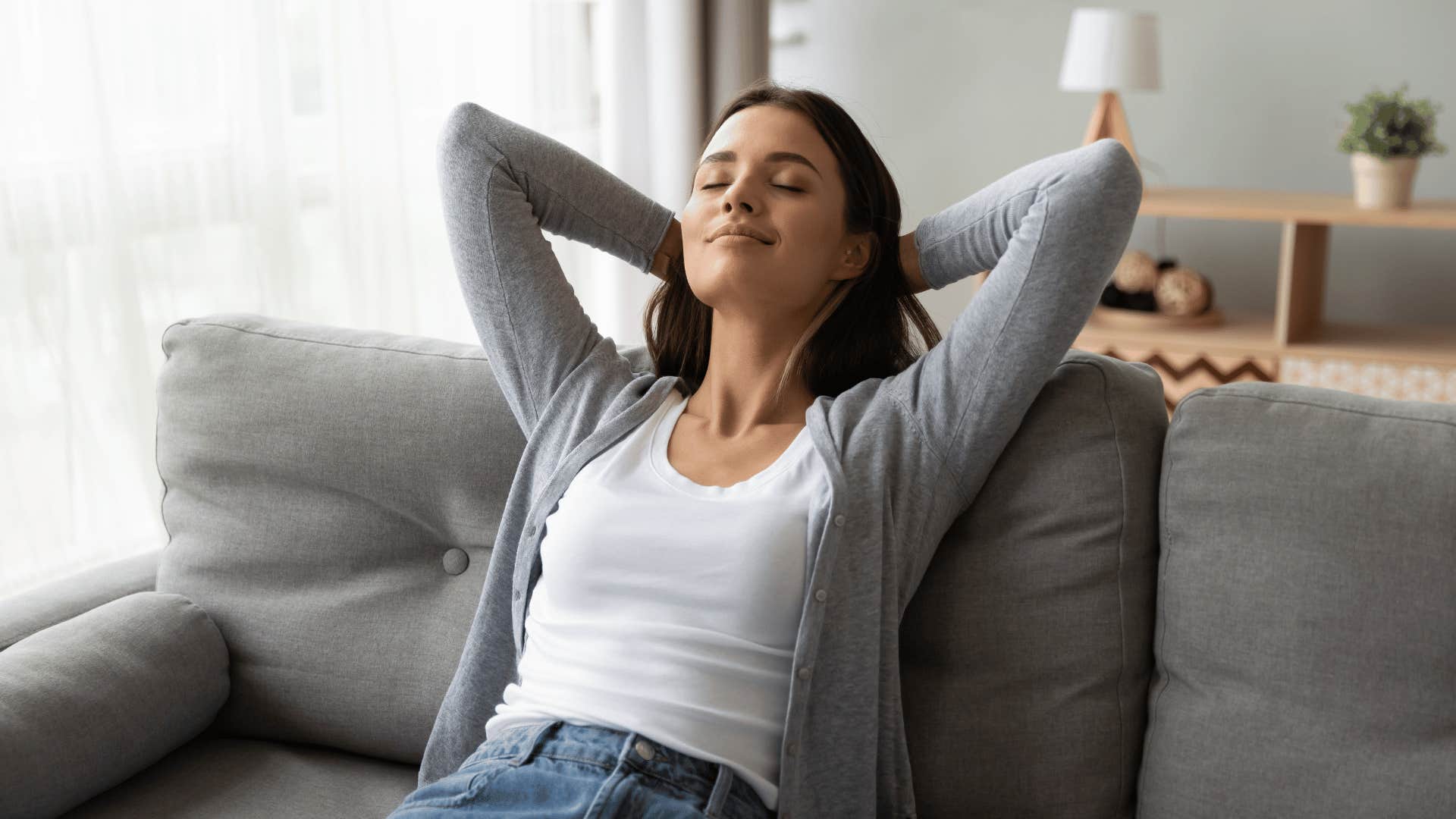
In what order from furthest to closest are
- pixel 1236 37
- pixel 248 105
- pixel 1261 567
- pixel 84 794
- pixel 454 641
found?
pixel 1236 37
pixel 248 105
pixel 454 641
pixel 84 794
pixel 1261 567

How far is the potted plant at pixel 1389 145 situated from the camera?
3076 mm

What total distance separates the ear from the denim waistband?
0.56 m

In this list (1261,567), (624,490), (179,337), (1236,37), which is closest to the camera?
(1261,567)

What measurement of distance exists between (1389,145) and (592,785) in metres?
2.65

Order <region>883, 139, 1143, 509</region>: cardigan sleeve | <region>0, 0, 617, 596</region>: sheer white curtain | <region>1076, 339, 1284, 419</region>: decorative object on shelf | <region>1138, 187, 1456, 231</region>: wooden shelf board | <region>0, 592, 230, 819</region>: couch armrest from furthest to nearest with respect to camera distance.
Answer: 1. <region>1076, 339, 1284, 419</region>: decorative object on shelf
2. <region>1138, 187, 1456, 231</region>: wooden shelf board
3. <region>0, 0, 617, 596</region>: sheer white curtain
4. <region>0, 592, 230, 819</region>: couch armrest
5. <region>883, 139, 1143, 509</region>: cardigan sleeve

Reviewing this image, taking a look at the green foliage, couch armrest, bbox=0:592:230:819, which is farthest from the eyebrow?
the green foliage

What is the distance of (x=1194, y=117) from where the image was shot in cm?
368

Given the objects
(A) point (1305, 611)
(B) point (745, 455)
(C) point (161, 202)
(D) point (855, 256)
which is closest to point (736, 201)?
(D) point (855, 256)

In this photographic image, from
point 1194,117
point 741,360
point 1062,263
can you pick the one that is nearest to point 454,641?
point 741,360

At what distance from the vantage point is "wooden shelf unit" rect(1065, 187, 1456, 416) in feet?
10.1

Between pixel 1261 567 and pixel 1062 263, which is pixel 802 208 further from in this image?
pixel 1261 567

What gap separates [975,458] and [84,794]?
1.03 meters

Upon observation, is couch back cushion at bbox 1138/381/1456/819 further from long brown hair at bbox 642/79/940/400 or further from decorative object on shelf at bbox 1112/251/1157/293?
decorative object on shelf at bbox 1112/251/1157/293

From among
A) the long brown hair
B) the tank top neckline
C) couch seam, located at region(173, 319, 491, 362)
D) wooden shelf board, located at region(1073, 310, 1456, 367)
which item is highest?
the long brown hair
